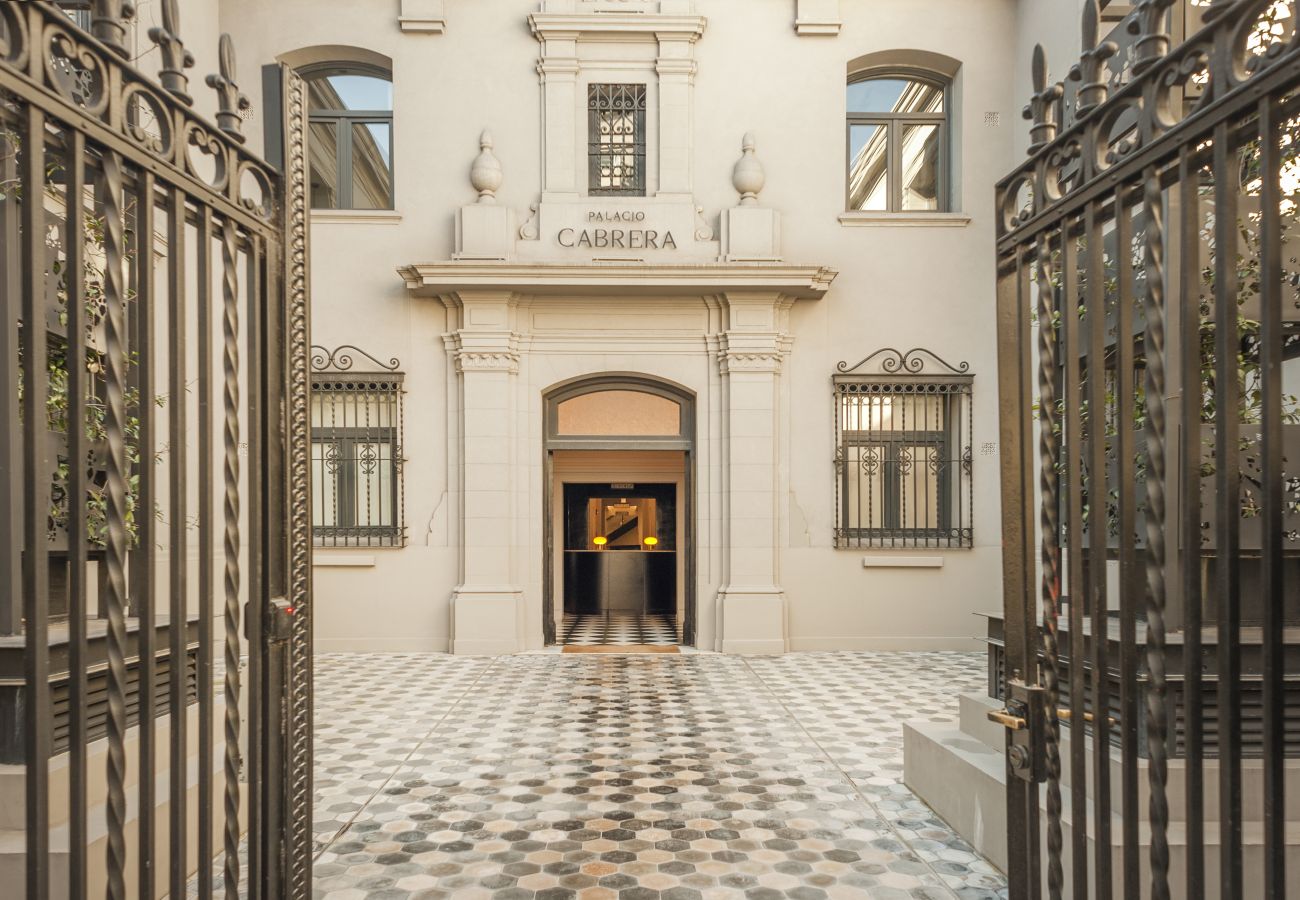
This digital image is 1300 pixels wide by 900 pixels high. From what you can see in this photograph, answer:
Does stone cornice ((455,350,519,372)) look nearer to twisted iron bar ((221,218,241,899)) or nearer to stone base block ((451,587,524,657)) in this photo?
stone base block ((451,587,524,657))

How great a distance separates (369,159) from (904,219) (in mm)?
6462

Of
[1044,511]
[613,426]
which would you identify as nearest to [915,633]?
[613,426]

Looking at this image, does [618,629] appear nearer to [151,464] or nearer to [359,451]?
[359,451]

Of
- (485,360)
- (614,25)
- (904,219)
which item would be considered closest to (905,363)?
(904,219)

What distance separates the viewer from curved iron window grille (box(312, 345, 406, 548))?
9766 mm

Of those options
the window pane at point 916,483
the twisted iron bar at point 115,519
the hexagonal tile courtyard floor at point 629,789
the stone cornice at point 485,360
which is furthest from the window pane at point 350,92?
the twisted iron bar at point 115,519

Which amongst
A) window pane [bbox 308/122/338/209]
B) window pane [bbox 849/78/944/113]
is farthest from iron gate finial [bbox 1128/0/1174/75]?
window pane [bbox 308/122/338/209]

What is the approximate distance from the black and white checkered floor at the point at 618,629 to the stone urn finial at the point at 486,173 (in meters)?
5.31

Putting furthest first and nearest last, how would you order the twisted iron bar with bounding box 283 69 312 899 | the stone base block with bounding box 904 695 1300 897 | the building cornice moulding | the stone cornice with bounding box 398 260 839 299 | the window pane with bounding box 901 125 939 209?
the window pane with bounding box 901 125 939 209 → the building cornice moulding → the stone cornice with bounding box 398 260 839 299 → the stone base block with bounding box 904 695 1300 897 → the twisted iron bar with bounding box 283 69 312 899

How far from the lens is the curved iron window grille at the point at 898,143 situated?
1044 centimetres

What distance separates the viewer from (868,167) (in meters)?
10.5

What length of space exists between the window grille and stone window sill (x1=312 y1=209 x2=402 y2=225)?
2311 millimetres

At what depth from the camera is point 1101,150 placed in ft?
6.55

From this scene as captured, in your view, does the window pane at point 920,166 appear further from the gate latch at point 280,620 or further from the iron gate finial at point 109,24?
the iron gate finial at point 109,24
